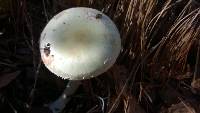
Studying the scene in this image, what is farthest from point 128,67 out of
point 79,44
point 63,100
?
point 79,44

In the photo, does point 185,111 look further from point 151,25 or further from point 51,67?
point 51,67

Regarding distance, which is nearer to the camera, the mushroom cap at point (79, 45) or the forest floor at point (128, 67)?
the mushroom cap at point (79, 45)

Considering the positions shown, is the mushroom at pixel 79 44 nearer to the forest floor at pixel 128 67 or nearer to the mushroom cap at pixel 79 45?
the mushroom cap at pixel 79 45

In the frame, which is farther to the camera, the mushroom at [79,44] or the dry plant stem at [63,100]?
the dry plant stem at [63,100]

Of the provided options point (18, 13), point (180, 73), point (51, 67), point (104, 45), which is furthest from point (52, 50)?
point (180, 73)

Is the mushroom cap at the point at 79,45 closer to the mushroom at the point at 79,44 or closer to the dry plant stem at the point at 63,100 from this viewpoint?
the mushroom at the point at 79,44

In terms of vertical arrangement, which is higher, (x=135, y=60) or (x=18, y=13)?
(x=18, y=13)

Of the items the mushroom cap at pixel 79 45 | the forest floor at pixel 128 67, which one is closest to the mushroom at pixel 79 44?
the mushroom cap at pixel 79 45

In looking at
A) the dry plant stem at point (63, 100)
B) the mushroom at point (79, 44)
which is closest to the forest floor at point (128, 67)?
the dry plant stem at point (63, 100)

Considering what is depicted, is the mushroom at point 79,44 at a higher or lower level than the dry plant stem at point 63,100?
higher
